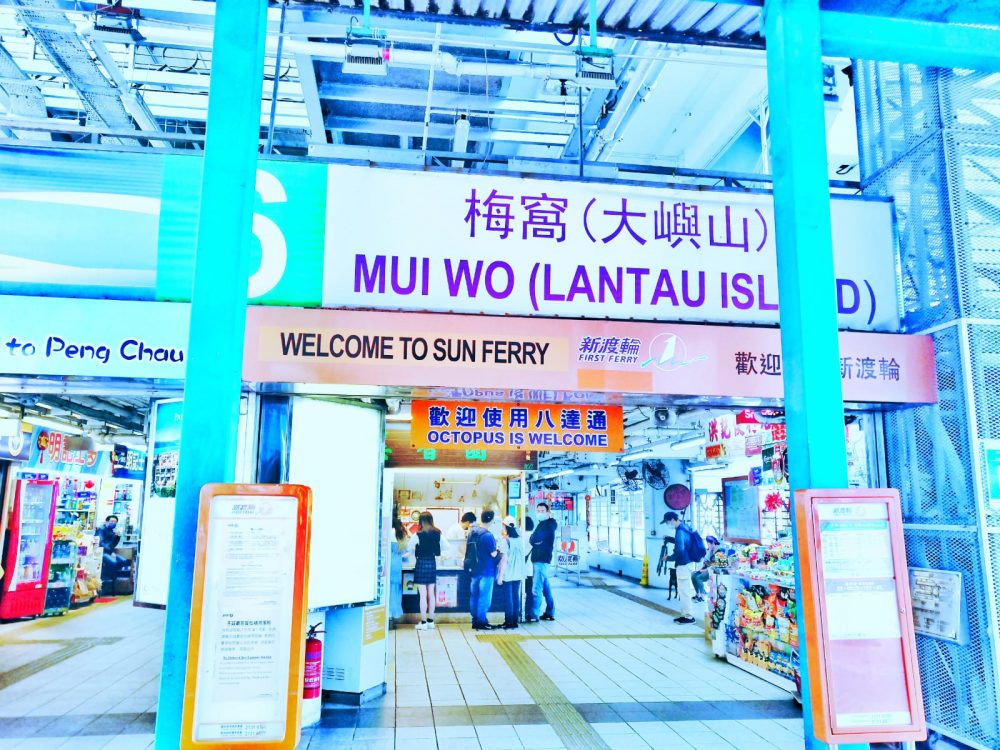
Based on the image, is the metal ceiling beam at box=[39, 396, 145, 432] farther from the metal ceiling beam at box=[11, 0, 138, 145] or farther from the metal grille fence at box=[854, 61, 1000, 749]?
the metal grille fence at box=[854, 61, 1000, 749]

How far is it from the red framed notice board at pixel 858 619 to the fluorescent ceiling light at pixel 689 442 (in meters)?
10.3

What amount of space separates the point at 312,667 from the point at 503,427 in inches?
101

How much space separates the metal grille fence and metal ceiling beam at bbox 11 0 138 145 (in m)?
5.72

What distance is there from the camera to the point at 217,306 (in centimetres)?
247

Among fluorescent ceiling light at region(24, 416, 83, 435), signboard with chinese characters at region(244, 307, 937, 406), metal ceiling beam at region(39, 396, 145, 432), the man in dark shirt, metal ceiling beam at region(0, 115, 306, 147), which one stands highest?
metal ceiling beam at region(0, 115, 306, 147)

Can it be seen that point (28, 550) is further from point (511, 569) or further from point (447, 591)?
point (511, 569)

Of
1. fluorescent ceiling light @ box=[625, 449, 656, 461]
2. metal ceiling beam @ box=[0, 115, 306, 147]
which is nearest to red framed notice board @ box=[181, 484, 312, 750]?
metal ceiling beam @ box=[0, 115, 306, 147]

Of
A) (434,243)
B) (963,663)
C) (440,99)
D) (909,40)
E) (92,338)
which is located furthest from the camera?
(440,99)

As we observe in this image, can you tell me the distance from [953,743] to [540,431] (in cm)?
318

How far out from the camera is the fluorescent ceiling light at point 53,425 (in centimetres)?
1146

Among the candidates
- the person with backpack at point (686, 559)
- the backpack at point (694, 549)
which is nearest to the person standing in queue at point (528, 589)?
the person with backpack at point (686, 559)

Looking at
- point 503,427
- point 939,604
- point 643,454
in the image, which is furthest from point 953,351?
point 643,454

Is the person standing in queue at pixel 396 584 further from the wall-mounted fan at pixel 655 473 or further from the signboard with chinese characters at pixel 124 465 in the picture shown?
the wall-mounted fan at pixel 655 473

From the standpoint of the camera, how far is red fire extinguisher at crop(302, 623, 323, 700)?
232 inches
